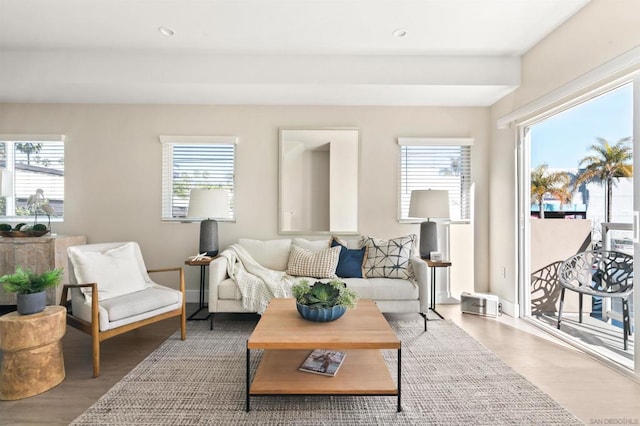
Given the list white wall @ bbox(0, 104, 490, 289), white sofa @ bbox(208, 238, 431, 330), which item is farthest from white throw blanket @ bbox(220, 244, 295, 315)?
white wall @ bbox(0, 104, 490, 289)

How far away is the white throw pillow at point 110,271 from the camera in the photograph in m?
2.55

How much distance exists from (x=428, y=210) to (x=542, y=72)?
1671mm

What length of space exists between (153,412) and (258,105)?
330 centimetres

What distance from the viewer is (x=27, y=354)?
1983mm

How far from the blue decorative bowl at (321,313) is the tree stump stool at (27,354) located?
63.4 inches

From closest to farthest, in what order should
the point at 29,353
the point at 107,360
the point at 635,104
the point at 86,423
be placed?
the point at 86,423
the point at 29,353
the point at 635,104
the point at 107,360

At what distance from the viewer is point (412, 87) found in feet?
11.3

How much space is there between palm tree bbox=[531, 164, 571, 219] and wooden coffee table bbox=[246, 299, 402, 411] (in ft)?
7.49

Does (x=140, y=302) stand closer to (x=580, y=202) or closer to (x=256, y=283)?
(x=256, y=283)

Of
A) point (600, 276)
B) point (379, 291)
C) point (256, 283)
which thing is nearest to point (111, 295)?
point (256, 283)

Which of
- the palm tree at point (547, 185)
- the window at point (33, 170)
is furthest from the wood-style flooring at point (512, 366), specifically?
the window at point (33, 170)

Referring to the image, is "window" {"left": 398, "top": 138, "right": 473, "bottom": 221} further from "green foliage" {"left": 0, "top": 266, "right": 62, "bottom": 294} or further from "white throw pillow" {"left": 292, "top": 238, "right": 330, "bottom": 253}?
"green foliage" {"left": 0, "top": 266, "right": 62, "bottom": 294}

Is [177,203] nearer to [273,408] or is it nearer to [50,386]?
[50,386]

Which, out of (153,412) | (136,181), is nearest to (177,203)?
(136,181)
